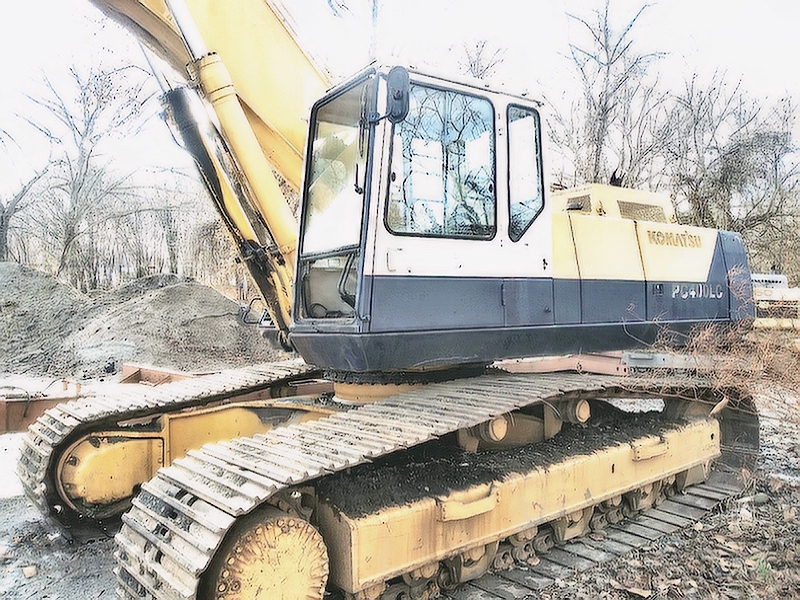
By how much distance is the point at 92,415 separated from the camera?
4223mm

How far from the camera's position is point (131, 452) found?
4.39 meters

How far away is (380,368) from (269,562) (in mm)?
1148

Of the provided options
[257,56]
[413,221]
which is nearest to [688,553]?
[413,221]

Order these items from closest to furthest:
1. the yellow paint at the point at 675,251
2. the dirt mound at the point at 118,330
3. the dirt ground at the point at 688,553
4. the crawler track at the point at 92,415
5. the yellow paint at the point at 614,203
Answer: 1. the dirt ground at the point at 688,553
2. the crawler track at the point at 92,415
3. the yellow paint at the point at 675,251
4. the yellow paint at the point at 614,203
5. the dirt mound at the point at 118,330

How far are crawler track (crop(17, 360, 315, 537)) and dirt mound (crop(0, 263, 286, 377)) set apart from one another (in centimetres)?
688

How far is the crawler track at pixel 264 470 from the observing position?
2.61 meters

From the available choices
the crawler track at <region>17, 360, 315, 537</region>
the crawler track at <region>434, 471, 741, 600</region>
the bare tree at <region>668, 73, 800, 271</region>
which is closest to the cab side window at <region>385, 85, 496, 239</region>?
the crawler track at <region>17, 360, 315, 537</region>

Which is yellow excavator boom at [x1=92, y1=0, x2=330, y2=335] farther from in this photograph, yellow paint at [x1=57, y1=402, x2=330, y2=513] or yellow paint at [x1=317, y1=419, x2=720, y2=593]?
yellow paint at [x1=317, y1=419, x2=720, y2=593]

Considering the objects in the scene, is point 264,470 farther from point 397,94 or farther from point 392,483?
point 397,94

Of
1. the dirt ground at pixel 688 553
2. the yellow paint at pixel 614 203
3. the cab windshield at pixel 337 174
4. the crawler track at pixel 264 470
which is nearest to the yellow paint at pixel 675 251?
the yellow paint at pixel 614 203

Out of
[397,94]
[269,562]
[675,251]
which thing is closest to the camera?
[269,562]

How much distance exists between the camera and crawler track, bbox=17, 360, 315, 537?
414 centimetres

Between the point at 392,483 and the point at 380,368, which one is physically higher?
the point at 380,368

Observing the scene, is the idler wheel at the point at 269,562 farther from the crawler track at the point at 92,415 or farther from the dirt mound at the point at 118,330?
the dirt mound at the point at 118,330
